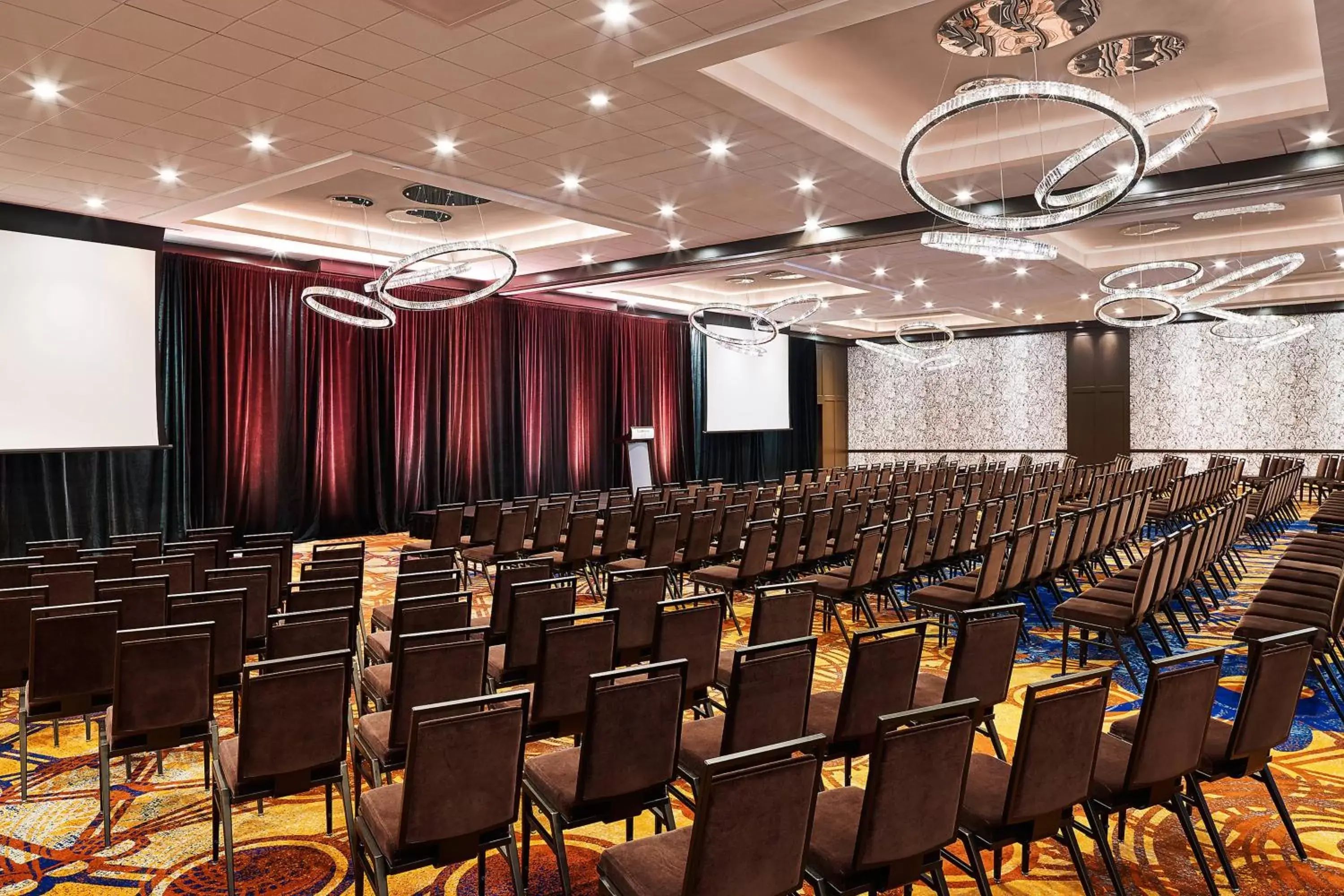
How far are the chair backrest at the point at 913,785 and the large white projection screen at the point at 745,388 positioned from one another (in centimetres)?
1712

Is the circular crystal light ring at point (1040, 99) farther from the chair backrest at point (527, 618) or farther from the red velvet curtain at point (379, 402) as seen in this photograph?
the red velvet curtain at point (379, 402)

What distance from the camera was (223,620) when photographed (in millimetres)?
4199

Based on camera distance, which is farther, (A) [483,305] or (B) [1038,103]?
(A) [483,305]

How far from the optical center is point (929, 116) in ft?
17.2

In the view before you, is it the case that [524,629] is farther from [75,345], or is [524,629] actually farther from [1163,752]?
[75,345]

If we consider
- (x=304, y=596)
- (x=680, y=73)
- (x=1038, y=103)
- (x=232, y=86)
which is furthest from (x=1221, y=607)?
(x=232, y=86)

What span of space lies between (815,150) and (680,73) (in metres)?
2.21

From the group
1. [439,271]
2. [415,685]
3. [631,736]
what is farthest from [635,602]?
[439,271]

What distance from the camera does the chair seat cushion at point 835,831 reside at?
2.50 meters

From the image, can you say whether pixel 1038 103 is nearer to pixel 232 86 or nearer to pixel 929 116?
pixel 929 116

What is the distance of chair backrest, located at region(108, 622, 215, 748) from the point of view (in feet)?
11.3

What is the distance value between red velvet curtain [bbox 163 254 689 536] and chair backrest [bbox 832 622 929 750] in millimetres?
10766

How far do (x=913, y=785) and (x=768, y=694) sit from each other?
0.86 metres

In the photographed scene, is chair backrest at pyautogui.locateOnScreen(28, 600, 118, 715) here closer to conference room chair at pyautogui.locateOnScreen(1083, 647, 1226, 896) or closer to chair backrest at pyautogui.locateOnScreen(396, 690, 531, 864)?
chair backrest at pyautogui.locateOnScreen(396, 690, 531, 864)
